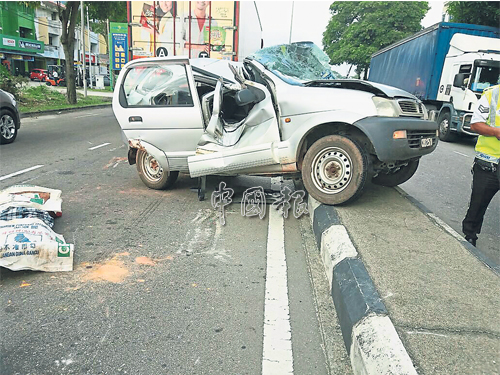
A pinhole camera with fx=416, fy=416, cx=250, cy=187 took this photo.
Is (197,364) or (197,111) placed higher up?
(197,111)

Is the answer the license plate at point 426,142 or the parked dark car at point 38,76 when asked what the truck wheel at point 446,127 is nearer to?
the license plate at point 426,142

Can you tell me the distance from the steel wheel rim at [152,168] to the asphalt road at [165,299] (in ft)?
1.90

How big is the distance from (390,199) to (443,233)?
116cm

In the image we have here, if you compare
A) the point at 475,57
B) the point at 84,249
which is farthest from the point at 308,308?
the point at 475,57

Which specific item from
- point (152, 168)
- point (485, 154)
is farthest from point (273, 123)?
point (485, 154)

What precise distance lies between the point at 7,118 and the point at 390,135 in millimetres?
8847

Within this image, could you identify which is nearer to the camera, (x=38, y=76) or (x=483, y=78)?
(x=483, y=78)

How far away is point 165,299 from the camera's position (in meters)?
3.13

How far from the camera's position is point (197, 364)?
7.95 ft

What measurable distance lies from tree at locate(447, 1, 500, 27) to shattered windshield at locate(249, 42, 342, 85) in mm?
15392

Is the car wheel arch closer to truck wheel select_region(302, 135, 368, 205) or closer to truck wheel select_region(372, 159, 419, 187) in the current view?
truck wheel select_region(302, 135, 368, 205)

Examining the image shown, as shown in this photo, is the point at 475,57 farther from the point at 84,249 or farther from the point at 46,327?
the point at 46,327

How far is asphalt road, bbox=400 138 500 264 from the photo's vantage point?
16.5ft

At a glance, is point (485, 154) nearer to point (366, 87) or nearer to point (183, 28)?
point (366, 87)
